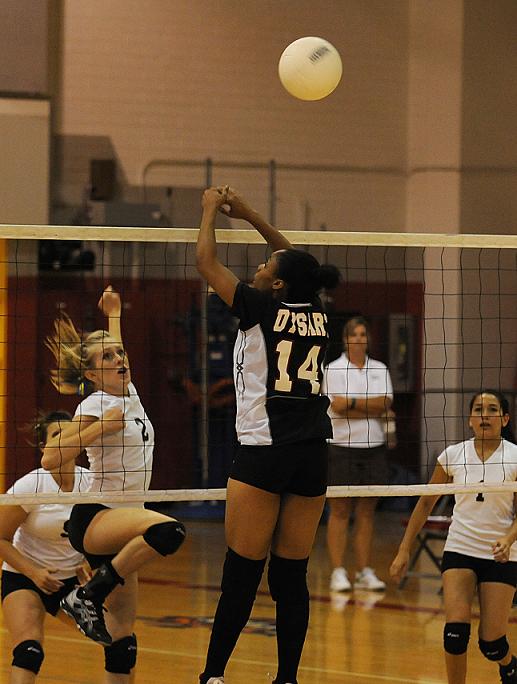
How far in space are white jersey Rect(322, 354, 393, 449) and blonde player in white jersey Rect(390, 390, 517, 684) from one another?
9.61 feet

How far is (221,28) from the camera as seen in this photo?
13898mm

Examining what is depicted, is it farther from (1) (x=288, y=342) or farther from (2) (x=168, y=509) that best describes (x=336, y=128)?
(1) (x=288, y=342)

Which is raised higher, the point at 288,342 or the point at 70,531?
the point at 288,342

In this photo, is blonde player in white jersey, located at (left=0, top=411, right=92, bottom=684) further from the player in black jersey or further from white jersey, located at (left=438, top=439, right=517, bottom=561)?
white jersey, located at (left=438, top=439, right=517, bottom=561)

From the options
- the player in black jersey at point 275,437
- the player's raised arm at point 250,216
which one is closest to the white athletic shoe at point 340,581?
the player in black jersey at point 275,437

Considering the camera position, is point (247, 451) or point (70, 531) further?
point (70, 531)

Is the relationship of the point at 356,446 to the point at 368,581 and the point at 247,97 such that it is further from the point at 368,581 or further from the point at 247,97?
the point at 247,97

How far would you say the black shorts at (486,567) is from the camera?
17.4ft

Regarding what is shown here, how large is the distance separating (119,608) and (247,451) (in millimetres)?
1170

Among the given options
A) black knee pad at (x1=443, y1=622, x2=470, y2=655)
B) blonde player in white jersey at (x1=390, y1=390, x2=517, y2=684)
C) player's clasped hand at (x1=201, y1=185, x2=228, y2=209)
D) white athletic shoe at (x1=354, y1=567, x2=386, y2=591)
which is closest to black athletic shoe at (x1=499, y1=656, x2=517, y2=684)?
blonde player in white jersey at (x1=390, y1=390, x2=517, y2=684)

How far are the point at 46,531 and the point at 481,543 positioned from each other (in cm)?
205

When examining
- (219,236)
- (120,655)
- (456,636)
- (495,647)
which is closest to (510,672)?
(495,647)

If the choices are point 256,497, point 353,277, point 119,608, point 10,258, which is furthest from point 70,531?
point 353,277

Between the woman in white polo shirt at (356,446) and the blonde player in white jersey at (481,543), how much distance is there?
2.98 m
